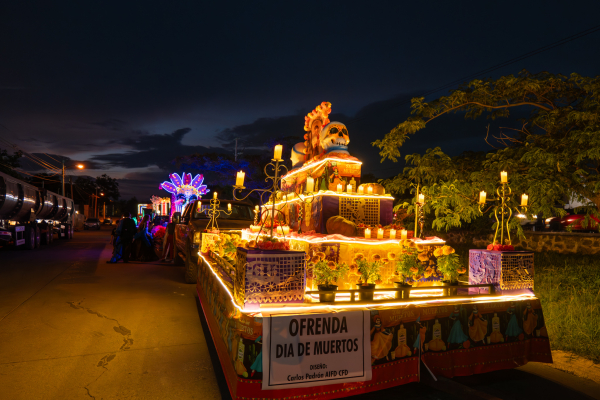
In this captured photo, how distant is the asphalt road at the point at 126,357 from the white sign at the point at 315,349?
28.7 inches

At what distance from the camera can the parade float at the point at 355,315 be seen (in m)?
3.01

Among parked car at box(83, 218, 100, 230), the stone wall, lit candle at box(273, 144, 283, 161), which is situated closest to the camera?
lit candle at box(273, 144, 283, 161)

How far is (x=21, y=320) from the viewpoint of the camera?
589 centimetres

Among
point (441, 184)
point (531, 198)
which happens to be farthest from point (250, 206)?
point (531, 198)

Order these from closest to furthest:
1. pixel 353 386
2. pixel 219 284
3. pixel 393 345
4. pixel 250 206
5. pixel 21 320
A: pixel 353 386 → pixel 393 345 → pixel 219 284 → pixel 21 320 → pixel 250 206

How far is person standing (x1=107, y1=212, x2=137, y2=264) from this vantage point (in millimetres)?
12703

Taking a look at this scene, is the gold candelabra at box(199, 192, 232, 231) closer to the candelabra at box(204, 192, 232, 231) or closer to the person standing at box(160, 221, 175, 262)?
the candelabra at box(204, 192, 232, 231)

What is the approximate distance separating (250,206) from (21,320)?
6.33 meters

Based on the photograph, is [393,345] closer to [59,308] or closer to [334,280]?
[334,280]

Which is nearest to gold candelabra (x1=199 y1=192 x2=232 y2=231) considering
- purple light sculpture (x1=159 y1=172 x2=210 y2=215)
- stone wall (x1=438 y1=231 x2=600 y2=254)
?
stone wall (x1=438 y1=231 x2=600 y2=254)

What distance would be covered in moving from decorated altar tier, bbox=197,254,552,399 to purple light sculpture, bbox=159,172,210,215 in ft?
79.9

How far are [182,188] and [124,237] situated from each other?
49.7 feet

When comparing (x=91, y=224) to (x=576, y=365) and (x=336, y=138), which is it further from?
(x=576, y=365)

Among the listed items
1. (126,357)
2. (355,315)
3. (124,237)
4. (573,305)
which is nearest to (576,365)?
(573,305)
